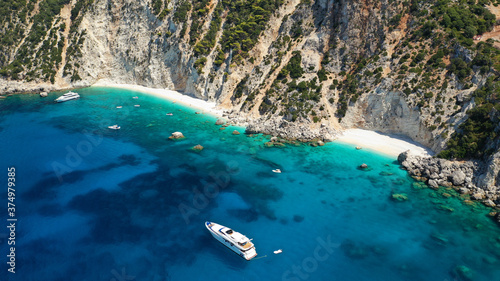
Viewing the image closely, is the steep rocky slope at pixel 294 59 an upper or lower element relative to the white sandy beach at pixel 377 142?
upper

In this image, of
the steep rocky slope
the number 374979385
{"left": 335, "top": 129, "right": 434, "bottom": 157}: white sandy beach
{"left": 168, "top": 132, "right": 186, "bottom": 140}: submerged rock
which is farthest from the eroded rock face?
the number 374979385

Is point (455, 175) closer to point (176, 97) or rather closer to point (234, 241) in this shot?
point (234, 241)

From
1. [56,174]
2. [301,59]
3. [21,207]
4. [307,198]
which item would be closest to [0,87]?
[56,174]

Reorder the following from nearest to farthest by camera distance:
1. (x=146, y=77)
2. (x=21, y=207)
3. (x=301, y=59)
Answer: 1. (x=21, y=207)
2. (x=301, y=59)
3. (x=146, y=77)

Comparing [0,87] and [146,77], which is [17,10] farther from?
[146,77]

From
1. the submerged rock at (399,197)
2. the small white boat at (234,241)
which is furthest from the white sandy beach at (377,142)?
the small white boat at (234,241)

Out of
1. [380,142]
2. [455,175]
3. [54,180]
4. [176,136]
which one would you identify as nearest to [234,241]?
[54,180]

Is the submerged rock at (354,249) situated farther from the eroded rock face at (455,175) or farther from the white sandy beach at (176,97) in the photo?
the white sandy beach at (176,97)
